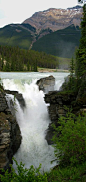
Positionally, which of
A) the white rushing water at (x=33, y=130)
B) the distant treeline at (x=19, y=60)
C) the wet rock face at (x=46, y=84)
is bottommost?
the white rushing water at (x=33, y=130)

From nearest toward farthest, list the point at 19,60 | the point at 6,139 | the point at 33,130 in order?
the point at 6,139, the point at 33,130, the point at 19,60

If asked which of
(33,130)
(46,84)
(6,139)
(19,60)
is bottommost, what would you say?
(33,130)

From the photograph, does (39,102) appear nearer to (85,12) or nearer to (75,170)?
(85,12)

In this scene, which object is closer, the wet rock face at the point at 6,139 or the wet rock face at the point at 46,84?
the wet rock face at the point at 6,139

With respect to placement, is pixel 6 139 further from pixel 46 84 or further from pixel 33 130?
Result: pixel 46 84

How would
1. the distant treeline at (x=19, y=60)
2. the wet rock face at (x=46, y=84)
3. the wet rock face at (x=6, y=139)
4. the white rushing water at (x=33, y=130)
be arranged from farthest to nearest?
the distant treeline at (x=19, y=60), the wet rock face at (x=46, y=84), the white rushing water at (x=33, y=130), the wet rock face at (x=6, y=139)

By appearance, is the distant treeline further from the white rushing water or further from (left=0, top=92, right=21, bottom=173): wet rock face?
(left=0, top=92, right=21, bottom=173): wet rock face

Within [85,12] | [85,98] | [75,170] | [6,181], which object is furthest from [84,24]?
[6,181]

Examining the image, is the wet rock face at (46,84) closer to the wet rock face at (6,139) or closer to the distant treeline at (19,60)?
the wet rock face at (6,139)

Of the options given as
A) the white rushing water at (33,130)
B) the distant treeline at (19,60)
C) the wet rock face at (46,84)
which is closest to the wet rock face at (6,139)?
the white rushing water at (33,130)

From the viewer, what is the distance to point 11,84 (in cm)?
3269

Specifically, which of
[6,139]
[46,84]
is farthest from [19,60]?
[6,139]

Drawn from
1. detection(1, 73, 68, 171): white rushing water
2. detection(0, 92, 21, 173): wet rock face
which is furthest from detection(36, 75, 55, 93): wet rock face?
detection(0, 92, 21, 173): wet rock face

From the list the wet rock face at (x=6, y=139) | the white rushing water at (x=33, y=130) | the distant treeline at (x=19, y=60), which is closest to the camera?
the wet rock face at (x=6, y=139)
